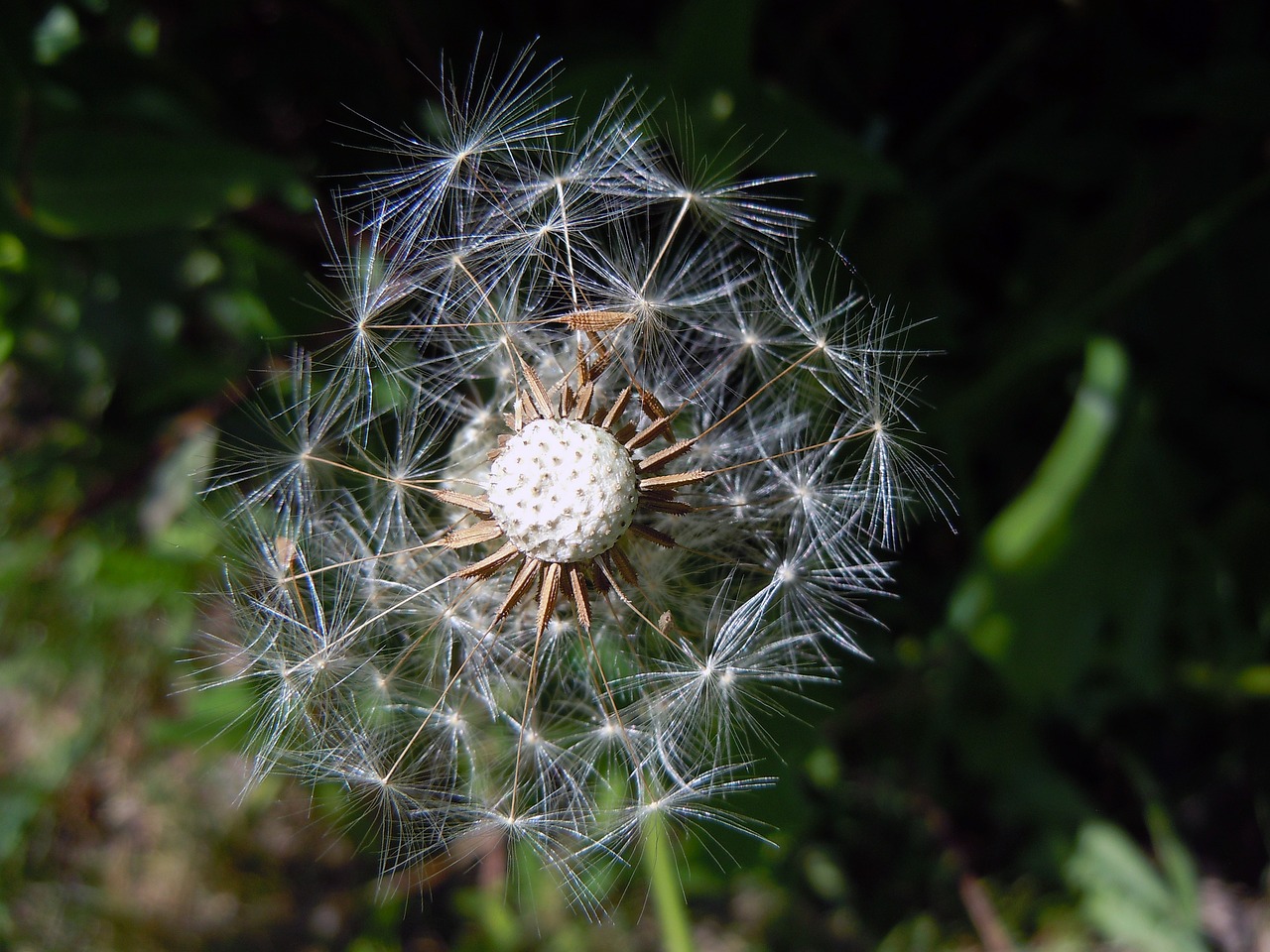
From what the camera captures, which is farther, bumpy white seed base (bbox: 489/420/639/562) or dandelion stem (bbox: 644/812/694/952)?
dandelion stem (bbox: 644/812/694/952)

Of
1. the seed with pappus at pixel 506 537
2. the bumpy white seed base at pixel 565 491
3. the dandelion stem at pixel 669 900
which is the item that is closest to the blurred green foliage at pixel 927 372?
the dandelion stem at pixel 669 900

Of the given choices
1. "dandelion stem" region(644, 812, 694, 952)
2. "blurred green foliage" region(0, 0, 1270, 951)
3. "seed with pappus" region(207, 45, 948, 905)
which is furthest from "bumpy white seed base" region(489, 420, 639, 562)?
"dandelion stem" region(644, 812, 694, 952)

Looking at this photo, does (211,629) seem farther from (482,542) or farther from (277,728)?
(482,542)

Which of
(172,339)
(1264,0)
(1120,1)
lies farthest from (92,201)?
(1264,0)

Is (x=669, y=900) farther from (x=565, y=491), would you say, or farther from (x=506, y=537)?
(x=565, y=491)

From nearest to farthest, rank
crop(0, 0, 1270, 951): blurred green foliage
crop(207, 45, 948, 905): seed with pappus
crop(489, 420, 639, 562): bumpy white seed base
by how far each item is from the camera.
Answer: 1. crop(489, 420, 639, 562): bumpy white seed base
2. crop(207, 45, 948, 905): seed with pappus
3. crop(0, 0, 1270, 951): blurred green foliage

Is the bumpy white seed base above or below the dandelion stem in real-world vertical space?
above

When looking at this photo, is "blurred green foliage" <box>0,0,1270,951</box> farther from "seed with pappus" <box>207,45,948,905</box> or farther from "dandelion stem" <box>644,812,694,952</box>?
"seed with pappus" <box>207,45,948,905</box>
